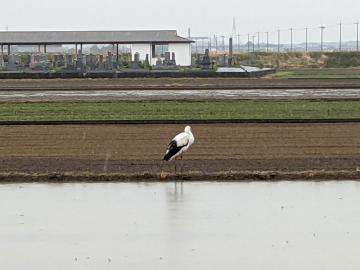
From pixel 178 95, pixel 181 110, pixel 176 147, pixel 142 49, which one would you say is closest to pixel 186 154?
pixel 176 147

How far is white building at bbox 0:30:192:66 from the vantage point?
7294cm

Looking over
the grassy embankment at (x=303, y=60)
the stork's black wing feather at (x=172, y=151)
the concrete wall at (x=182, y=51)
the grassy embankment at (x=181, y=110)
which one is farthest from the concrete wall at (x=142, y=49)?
the stork's black wing feather at (x=172, y=151)

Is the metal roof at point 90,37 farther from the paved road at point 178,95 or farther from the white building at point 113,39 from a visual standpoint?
the paved road at point 178,95

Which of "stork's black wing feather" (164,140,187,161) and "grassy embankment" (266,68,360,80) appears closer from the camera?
"stork's black wing feather" (164,140,187,161)

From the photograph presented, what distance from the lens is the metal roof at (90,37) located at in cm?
7281

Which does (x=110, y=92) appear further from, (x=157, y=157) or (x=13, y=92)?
(x=157, y=157)

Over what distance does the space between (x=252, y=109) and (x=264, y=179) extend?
14500 mm

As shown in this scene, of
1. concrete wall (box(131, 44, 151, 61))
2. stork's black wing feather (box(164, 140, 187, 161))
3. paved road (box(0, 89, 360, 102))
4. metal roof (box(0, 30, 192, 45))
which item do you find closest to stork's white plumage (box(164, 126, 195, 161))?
stork's black wing feather (box(164, 140, 187, 161))

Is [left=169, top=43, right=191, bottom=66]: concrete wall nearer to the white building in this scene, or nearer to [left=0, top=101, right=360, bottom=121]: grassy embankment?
the white building

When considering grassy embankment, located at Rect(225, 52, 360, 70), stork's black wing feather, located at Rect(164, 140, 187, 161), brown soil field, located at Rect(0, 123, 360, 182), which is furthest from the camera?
grassy embankment, located at Rect(225, 52, 360, 70)

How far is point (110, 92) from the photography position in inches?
1617

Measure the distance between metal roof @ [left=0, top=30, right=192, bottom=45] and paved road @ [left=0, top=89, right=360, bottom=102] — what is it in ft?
103

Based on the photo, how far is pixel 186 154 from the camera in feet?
60.5

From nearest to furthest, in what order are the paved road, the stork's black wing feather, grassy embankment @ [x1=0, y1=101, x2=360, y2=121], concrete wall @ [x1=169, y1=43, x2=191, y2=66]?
the stork's black wing feather < grassy embankment @ [x1=0, y1=101, x2=360, y2=121] < the paved road < concrete wall @ [x1=169, y1=43, x2=191, y2=66]
